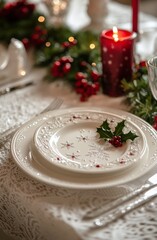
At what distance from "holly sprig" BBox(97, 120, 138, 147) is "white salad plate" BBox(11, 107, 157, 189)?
1 centimetres

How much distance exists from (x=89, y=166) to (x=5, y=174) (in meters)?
0.16

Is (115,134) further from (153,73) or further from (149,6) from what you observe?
(149,6)

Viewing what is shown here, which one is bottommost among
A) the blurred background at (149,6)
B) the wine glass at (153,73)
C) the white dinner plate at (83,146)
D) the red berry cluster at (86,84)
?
the blurred background at (149,6)

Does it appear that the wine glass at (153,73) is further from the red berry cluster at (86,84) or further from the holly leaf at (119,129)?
the red berry cluster at (86,84)

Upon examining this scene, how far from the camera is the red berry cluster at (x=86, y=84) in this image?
1134 millimetres

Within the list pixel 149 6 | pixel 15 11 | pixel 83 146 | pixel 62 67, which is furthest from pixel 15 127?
pixel 149 6

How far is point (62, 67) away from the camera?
4.02ft

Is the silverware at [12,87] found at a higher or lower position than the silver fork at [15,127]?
lower

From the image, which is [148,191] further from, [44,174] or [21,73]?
[21,73]

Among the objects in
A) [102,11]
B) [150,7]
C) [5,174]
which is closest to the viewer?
[5,174]

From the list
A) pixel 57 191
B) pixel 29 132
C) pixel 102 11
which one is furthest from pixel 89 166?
pixel 102 11

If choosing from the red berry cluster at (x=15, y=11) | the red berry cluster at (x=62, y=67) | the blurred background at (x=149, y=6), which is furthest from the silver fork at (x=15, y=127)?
the blurred background at (x=149, y=6)

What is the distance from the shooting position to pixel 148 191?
2.52 ft

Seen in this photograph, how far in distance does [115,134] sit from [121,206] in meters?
0.18
